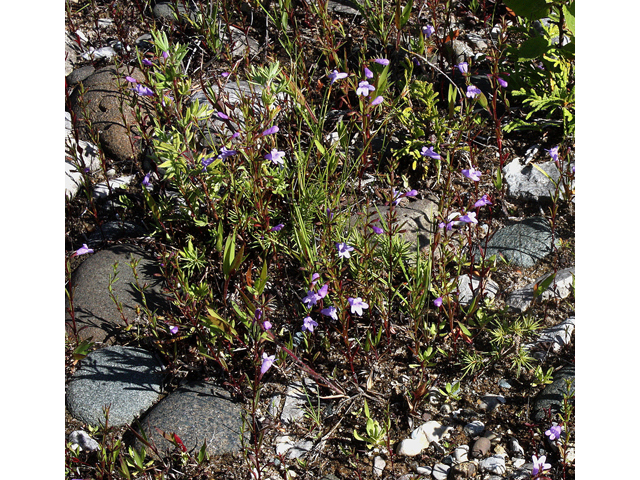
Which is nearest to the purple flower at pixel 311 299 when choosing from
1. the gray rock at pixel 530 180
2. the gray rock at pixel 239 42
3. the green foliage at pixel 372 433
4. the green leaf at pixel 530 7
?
the green foliage at pixel 372 433

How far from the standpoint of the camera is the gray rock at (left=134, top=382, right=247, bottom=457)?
238 cm

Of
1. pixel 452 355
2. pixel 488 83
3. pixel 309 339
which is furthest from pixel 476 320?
pixel 488 83

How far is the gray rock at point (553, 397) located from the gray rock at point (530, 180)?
1.09 metres

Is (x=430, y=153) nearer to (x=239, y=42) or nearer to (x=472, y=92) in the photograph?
(x=472, y=92)

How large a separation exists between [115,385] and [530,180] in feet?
7.88

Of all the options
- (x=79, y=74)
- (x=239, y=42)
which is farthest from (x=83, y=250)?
(x=239, y=42)

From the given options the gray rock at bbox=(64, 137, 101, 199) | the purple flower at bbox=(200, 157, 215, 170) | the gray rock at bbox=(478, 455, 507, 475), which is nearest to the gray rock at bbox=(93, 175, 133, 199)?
the gray rock at bbox=(64, 137, 101, 199)

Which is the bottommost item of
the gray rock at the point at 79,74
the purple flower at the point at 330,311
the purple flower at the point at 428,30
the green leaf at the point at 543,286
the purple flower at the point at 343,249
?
the purple flower at the point at 330,311

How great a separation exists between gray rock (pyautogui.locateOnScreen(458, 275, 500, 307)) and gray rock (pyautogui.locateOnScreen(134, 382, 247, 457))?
1187mm

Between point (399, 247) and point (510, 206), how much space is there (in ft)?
2.74

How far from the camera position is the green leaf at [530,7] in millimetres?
3055

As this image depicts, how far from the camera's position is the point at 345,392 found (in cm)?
254

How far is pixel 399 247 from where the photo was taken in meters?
2.79

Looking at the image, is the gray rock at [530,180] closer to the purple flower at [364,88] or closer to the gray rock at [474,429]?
the purple flower at [364,88]
